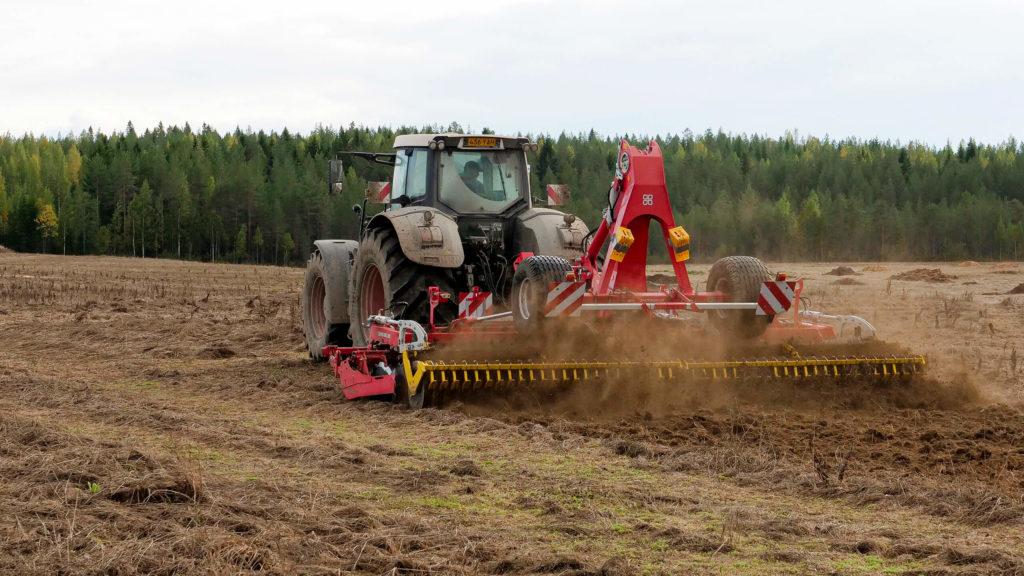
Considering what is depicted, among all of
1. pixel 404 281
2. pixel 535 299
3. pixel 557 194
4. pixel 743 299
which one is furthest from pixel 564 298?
pixel 557 194

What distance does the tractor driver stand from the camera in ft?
39.0

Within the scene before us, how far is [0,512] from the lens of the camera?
5.78 meters

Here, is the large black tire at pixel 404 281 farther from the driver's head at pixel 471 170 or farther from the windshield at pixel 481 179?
the driver's head at pixel 471 170

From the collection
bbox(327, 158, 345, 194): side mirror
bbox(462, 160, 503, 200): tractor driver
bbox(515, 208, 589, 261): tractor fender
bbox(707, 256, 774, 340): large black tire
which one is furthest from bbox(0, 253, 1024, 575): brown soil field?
bbox(462, 160, 503, 200): tractor driver

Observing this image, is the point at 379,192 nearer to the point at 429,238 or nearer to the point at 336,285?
the point at 336,285

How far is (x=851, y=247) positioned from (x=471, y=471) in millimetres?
74832

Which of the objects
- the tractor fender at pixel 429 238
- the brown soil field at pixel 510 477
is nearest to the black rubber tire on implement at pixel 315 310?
the brown soil field at pixel 510 477

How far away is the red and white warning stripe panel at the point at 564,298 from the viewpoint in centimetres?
927

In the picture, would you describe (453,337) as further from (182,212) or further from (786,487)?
(182,212)

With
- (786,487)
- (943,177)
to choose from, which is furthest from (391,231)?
(943,177)

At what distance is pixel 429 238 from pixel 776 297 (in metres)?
3.17

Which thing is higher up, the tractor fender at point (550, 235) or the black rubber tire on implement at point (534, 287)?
the tractor fender at point (550, 235)

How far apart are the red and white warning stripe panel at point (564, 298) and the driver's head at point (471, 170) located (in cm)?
295

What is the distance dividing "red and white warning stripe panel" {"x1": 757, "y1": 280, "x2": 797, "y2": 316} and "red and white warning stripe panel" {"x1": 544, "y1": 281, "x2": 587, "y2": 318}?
1.68m
